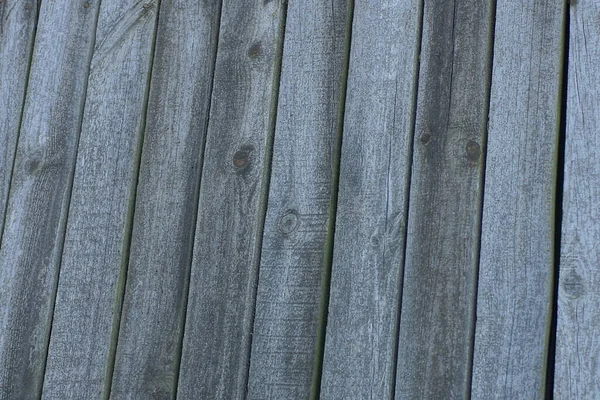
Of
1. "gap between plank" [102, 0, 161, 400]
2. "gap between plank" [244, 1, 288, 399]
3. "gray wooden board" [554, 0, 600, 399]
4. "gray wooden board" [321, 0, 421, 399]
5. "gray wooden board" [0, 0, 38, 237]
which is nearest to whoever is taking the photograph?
"gray wooden board" [554, 0, 600, 399]

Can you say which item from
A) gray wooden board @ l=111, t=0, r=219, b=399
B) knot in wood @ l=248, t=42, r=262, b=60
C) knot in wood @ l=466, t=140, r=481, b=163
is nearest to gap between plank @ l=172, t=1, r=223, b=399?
gray wooden board @ l=111, t=0, r=219, b=399

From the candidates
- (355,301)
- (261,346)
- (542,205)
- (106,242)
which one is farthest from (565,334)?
(106,242)

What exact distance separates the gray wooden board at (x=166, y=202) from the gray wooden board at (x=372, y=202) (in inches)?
20.3

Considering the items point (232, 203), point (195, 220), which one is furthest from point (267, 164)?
point (195, 220)

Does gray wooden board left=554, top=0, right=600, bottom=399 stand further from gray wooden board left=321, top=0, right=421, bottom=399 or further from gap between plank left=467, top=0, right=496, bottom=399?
gray wooden board left=321, top=0, right=421, bottom=399

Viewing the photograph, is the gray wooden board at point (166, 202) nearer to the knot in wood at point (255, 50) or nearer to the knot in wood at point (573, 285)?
the knot in wood at point (255, 50)

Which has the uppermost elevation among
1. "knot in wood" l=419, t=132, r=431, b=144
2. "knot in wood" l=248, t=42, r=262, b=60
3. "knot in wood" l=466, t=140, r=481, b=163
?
"knot in wood" l=248, t=42, r=262, b=60

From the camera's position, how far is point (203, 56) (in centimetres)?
339

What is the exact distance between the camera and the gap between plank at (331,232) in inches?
116

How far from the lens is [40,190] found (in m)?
3.46

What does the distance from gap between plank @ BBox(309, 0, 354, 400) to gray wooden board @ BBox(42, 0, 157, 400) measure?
0.70 m

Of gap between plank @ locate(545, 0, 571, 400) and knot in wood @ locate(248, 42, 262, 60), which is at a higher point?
knot in wood @ locate(248, 42, 262, 60)

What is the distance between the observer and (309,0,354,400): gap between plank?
296cm

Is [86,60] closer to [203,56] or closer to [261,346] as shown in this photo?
[203,56]
